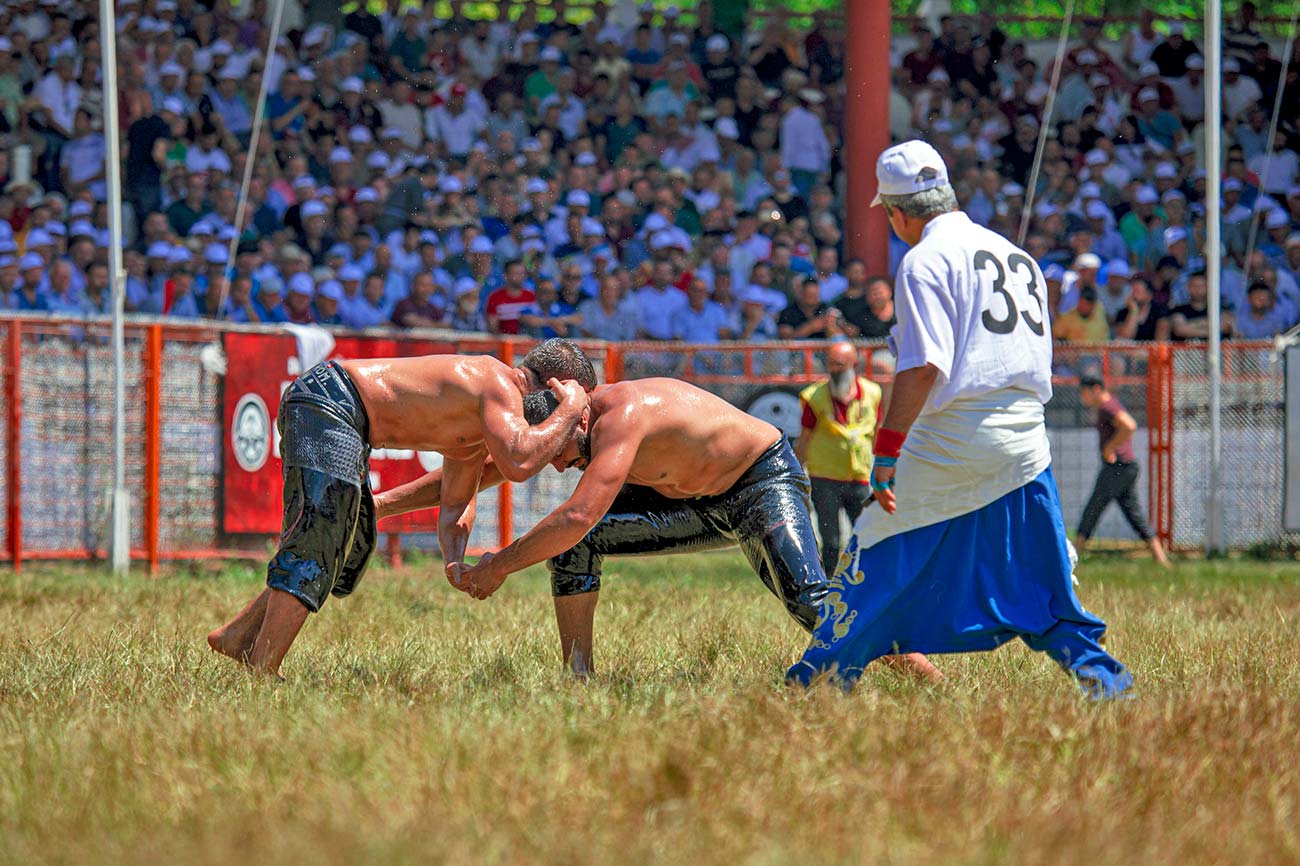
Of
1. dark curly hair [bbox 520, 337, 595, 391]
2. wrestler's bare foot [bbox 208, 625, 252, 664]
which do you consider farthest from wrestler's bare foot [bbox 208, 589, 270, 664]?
dark curly hair [bbox 520, 337, 595, 391]

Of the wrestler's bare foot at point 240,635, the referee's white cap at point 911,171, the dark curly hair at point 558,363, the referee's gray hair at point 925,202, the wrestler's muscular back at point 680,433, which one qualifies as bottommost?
the wrestler's bare foot at point 240,635

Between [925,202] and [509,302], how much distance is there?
9.49m

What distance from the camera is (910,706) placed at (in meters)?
4.70

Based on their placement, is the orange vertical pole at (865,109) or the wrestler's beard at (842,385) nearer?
the wrestler's beard at (842,385)

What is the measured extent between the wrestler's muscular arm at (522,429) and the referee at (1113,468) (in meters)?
8.91

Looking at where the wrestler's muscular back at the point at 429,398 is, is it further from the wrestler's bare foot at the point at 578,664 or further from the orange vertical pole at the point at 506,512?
the orange vertical pole at the point at 506,512

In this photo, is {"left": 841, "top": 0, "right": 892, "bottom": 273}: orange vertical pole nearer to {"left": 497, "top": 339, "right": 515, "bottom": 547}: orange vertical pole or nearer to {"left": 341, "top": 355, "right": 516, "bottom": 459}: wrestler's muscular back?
{"left": 497, "top": 339, "right": 515, "bottom": 547}: orange vertical pole

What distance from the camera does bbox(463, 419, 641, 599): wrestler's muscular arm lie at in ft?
16.9

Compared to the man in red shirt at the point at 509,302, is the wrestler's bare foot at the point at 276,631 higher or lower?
lower

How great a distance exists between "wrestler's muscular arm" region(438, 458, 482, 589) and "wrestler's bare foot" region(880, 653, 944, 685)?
4.92ft

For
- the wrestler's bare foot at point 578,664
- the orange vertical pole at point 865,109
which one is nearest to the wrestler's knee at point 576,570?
the wrestler's bare foot at point 578,664

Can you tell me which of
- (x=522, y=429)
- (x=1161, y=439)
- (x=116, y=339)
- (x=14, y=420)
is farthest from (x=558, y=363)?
(x=1161, y=439)

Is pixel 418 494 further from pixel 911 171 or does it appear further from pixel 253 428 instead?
pixel 253 428

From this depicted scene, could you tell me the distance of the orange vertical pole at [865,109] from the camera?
53.0 feet
